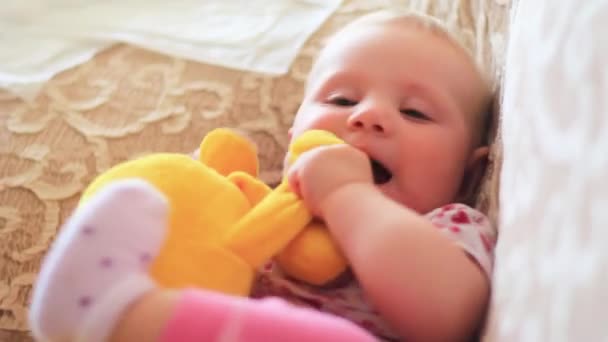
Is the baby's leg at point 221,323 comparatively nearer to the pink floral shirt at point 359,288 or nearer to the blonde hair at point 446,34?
the pink floral shirt at point 359,288

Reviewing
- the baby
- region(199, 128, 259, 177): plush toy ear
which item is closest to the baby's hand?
the baby

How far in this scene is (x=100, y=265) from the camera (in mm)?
507

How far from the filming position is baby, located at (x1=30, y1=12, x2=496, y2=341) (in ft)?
1.63

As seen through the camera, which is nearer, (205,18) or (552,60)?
(552,60)

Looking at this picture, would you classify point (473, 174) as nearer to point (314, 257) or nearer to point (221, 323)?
point (314, 257)

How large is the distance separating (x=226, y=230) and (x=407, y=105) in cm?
29

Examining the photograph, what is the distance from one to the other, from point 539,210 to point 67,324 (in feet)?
0.98

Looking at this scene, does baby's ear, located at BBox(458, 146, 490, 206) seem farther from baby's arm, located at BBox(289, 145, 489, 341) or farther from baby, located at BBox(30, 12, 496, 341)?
baby's arm, located at BBox(289, 145, 489, 341)

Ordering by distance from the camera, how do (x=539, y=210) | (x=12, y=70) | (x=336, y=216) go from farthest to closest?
1. (x=12, y=70)
2. (x=336, y=216)
3. (x=539, y=210)

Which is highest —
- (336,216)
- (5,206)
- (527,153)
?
(527,153)

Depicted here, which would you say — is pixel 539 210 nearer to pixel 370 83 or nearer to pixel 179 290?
pixel 179 290

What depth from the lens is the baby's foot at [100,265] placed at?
1.61 ft

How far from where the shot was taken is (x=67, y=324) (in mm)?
489

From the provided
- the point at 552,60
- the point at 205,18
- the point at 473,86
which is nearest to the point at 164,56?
the point at 205,18
